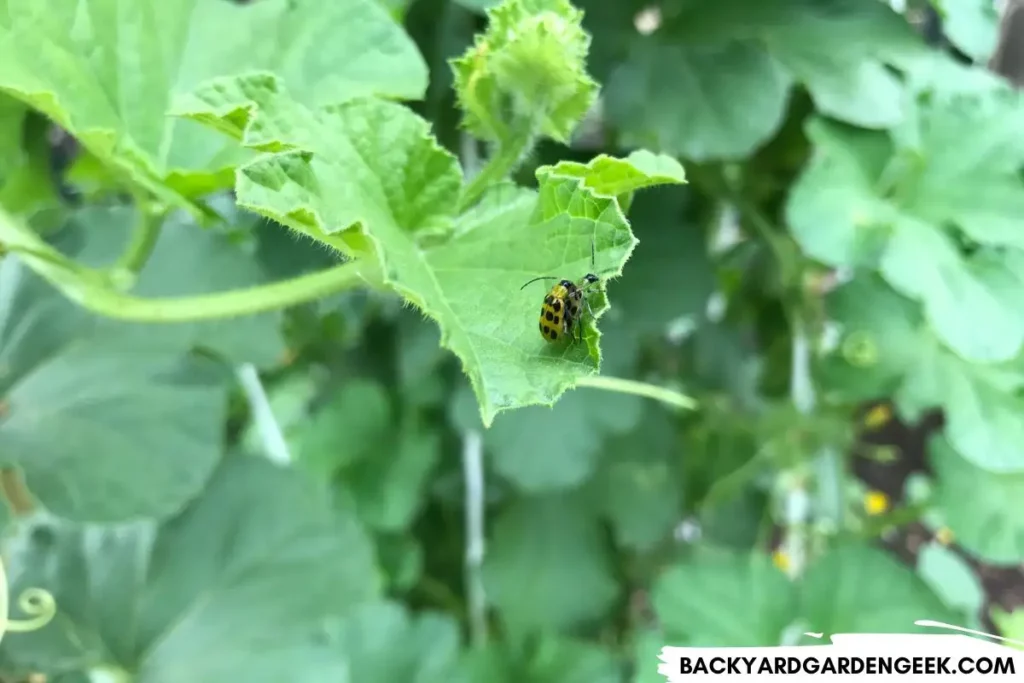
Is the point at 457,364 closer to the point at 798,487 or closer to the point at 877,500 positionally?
the point at 798,487

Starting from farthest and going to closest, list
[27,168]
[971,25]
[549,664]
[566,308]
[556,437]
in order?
[549,664] → [556,437] → [27,168] → [971,25] → [566,308]

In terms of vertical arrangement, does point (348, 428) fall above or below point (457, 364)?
below

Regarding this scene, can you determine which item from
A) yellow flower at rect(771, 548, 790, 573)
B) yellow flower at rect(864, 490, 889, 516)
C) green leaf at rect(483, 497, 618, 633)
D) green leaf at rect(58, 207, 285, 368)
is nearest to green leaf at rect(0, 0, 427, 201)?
green leaf at rect(58, 207, 285, 368)

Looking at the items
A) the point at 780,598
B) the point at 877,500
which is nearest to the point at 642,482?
the point at 780,598

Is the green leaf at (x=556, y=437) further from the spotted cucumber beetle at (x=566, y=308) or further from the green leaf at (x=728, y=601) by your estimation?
the spotted cucumber beetle at (x=566, y=308)

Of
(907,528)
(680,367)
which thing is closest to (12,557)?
(680,367)

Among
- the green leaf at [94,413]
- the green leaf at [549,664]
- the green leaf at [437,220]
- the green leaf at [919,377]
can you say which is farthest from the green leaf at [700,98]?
the green leaf at [549,664]
